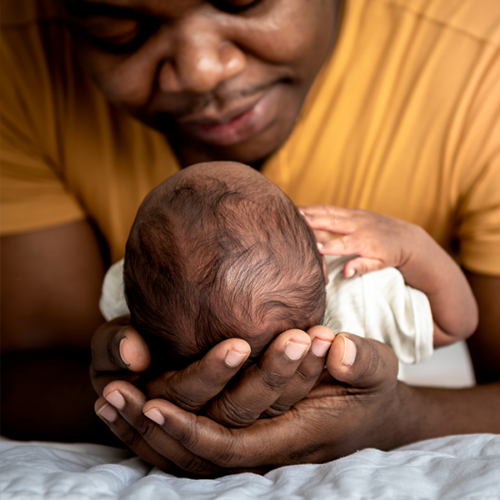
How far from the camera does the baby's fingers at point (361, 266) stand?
3.26 ft

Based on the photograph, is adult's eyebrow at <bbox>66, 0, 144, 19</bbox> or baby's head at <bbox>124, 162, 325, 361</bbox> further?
adult's eyebrow at <bbox>66, 0, 144, 19</bbox>

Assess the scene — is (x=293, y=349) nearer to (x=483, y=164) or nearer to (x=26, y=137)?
(x=483, y=164)

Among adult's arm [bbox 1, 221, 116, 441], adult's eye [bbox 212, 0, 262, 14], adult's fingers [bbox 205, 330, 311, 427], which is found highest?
adult's eye [bbox 212, 0, 262, 14]

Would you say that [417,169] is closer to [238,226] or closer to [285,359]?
[238,226]

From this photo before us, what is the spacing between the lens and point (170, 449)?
818 mm

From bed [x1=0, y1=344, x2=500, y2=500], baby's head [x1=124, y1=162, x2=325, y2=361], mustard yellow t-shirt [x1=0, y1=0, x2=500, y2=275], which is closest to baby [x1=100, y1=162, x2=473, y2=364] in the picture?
baby's head [x1=124, y1=162, x2=325, y2=361]

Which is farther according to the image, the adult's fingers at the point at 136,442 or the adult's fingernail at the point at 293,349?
the adult's fingers at the point at 136,442

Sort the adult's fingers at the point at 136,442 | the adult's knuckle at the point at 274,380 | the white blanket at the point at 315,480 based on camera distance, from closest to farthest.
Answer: the white blanket at the point at 315,480 < the adult's knuckle at the point at 274,380 < the adult's fingers at the point at 136,442

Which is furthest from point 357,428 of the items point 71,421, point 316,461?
point 71,421

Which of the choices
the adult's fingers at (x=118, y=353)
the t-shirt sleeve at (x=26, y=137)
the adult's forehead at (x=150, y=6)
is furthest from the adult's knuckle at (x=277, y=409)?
the t-shirt sleeve at (x=26, y=137)

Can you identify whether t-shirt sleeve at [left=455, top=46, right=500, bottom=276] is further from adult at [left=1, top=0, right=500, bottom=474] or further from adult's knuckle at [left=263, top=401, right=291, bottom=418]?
adult's knuckle at [left=263, top=401, right=291, bottom=418]

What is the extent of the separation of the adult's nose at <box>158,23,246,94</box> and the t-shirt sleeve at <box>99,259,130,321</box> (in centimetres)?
46

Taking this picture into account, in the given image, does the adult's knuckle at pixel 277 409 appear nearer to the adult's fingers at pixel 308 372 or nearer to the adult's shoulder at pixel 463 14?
the adult's fingers at pixel 308 372

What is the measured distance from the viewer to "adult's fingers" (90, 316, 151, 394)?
0.85 metres
